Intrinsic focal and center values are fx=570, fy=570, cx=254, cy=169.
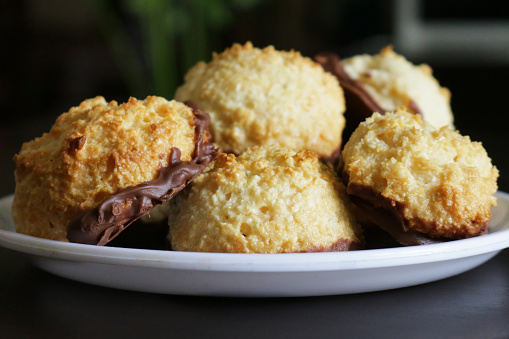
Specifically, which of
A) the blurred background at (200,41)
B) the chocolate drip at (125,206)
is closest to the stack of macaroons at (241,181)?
the chocolate drip at (125,206)

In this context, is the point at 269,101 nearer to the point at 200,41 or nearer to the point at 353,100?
the point at 353,100

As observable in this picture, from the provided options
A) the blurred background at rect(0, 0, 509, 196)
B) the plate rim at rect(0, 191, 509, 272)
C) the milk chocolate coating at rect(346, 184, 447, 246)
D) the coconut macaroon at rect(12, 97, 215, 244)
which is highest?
the coconut macaroon at rect(12, 97, 215, 244)

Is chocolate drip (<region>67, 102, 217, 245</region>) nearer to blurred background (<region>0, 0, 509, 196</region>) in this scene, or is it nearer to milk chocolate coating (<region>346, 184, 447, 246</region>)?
milk chocolate coating (<region>346, 184, 447, 246</region>)

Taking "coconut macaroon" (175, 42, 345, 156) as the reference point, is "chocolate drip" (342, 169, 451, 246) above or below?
below

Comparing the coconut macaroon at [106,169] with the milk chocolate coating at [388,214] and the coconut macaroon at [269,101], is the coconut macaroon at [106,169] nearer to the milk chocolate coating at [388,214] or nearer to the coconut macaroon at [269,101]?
the coconut macaroon at [269,101]

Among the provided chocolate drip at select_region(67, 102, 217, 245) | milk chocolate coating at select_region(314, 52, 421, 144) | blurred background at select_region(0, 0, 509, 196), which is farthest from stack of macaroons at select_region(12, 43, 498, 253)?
blurred background at select_region(0, 0, 509, 196)

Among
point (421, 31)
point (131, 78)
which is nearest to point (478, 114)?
point (421, 31)
